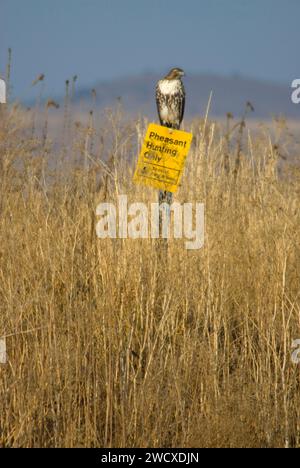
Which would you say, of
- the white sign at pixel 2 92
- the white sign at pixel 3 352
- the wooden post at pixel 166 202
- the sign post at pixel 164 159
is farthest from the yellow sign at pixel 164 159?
the white sign at pixel 3 352

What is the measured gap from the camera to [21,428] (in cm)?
305

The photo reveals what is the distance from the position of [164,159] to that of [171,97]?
1.70ft

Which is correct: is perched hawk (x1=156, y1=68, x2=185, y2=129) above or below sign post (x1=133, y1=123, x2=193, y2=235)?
above

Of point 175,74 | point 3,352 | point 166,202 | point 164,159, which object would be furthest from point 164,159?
point 3,352

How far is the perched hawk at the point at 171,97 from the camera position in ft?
15.2

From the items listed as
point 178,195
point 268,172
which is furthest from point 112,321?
point 268,172

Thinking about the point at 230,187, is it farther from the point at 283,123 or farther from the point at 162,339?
the point at 162,339

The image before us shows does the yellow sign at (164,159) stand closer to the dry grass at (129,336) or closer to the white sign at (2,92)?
the dry grass at (129,336)

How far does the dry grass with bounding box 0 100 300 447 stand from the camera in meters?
3.31

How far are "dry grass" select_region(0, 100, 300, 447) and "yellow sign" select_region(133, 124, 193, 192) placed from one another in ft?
0.48

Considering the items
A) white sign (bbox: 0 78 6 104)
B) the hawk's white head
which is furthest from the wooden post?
white sign (bbox: 0 78 6 104)

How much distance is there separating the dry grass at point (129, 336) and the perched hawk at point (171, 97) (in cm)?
30

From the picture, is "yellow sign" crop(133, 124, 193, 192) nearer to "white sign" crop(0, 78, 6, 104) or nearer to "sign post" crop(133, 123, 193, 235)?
"sign post" crop(133, 123, 193, 235)

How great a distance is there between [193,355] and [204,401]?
1.25 feet
